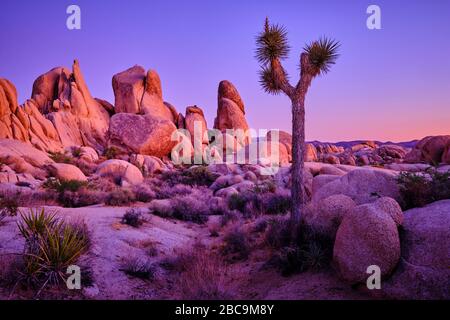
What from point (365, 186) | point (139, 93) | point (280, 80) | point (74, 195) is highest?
point (139, 93)

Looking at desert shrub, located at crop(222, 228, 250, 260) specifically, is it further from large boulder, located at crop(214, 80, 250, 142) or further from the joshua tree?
large boulder, located at crop(214, 80, 250, 142)

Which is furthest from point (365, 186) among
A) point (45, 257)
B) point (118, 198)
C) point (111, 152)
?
point (111, 152)

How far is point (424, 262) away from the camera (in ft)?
16.4

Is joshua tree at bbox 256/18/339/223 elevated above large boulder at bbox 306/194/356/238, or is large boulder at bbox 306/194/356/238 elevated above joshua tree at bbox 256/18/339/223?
joshua tree at bbox 256/18/339/223

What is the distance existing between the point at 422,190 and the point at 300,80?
3575mm

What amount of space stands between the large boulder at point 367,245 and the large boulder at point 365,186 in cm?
239

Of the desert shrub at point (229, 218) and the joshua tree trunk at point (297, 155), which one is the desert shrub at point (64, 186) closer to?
the desert shrub at point (229, 218)

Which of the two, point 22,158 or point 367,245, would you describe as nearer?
point 367,245

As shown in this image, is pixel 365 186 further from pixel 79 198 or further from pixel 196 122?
pixel 196 122

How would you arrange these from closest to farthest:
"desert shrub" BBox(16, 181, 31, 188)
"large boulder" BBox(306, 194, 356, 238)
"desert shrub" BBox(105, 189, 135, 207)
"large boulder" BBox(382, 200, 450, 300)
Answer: "large boulder" BBox(382, 200, 450, 300) < "large boulder" BBox(306, 194, 356, 238) < "desert shrub" BBox(105, 189, 135, 207) < "desert shrub" BBox(16, 181, 31, 188)

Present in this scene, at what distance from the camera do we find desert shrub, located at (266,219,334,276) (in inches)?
241

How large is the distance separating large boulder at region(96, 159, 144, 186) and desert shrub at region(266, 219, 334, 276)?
609 inches

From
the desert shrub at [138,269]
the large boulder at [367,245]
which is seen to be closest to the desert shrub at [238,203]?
the desert shrub at [138,269]

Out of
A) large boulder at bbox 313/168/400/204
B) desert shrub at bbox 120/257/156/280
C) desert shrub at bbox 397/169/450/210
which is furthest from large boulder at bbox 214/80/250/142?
desert shrub at bbox 120/257/156/280
